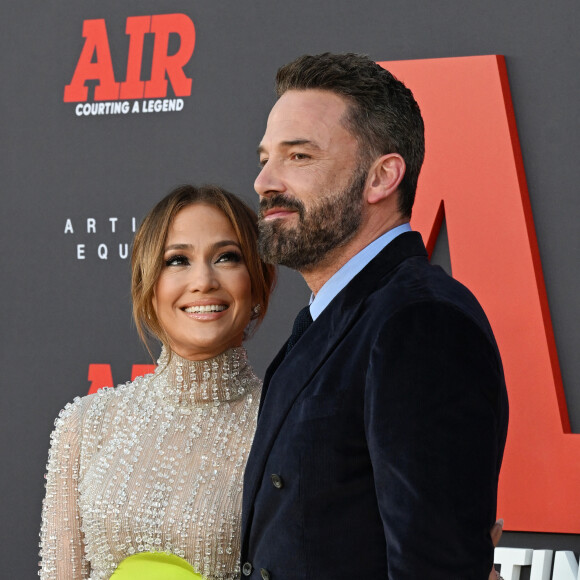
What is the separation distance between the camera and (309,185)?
1591 mm

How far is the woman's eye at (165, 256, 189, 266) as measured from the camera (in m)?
2.28

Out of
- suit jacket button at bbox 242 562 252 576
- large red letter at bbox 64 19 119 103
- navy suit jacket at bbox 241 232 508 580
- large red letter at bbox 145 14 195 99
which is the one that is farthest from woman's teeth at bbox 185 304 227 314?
large red letter at bbox 64 19 119 103

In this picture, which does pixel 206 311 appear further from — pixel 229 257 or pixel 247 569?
pixel 247 569

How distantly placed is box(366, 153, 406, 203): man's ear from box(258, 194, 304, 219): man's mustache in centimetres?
12

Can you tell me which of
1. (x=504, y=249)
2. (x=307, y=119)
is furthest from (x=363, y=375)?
(x=504, y=249)

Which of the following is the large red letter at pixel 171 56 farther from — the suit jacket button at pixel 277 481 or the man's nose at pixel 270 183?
the suit jacket button at pixel 277 481

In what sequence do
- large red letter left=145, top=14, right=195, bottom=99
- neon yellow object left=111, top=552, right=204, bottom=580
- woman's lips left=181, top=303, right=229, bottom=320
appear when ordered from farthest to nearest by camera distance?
large red letter left=145, top=14, right=195, bottom=99
woman's lips left=181, top=303, right=229, bottom=320
neon yellow object left=111, top=552, right=204, bottom=580

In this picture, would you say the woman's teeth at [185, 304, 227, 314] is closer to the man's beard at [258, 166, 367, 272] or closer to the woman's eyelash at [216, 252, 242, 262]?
the woman's eyelash at [216, 252, 242, 262]

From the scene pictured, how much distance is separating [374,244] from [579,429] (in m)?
1.80

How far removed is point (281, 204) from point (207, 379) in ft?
2.62

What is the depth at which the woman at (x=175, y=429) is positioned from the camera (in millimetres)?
2139

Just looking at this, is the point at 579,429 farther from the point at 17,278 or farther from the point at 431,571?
the point at 17,278

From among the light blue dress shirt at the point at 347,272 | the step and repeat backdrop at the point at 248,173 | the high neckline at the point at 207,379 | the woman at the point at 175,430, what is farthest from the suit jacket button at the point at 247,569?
the step and repeat backdrop at the point at 248,173

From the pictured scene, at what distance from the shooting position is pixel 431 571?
125 centimetres
